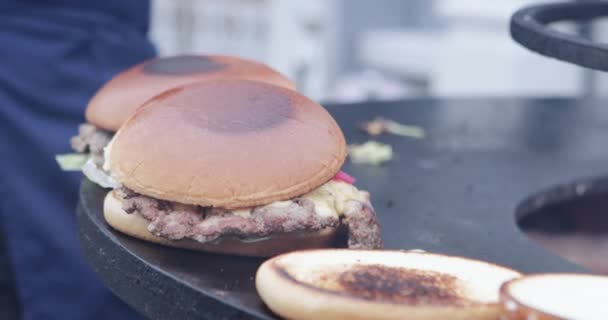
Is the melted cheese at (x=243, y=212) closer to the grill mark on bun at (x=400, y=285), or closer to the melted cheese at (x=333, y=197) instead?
the melted cheese at (x=333, y=197)

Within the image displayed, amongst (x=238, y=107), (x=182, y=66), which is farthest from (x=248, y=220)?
(x=182, y=66)

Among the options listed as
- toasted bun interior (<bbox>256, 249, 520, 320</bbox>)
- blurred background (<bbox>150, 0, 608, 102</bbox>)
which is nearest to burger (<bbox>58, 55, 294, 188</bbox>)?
toasted bun interior (<bbox>256, 249, 520, 320</bbox>)

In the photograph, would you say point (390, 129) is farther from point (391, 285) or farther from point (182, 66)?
point (391, 285)

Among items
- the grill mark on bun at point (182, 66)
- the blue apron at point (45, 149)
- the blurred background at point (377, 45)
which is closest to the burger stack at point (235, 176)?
the grill mark on bun at point (182, 66)

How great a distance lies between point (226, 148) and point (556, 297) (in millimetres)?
616

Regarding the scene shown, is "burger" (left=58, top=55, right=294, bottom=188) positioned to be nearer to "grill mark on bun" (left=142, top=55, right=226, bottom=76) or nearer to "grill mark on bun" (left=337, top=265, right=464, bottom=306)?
"grill mark on bun" (left=142, top=55, right=226, bottom=76)

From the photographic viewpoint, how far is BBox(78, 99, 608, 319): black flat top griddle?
4.69 feet

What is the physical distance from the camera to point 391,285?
1.26m

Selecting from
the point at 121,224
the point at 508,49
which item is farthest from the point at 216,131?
the point at 508,49

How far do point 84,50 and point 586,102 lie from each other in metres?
2.00

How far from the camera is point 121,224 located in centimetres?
158

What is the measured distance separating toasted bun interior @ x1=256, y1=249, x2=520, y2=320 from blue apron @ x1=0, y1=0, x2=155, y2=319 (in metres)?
1.56

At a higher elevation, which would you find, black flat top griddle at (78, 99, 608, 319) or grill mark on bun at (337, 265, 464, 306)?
grill mark on bun at (337, 265, 464, 306)

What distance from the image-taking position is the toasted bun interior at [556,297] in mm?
1142
